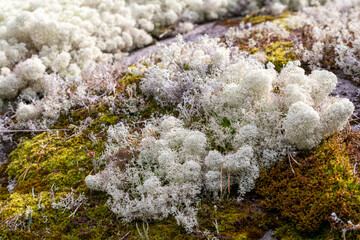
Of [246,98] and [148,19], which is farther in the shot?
[148,19]

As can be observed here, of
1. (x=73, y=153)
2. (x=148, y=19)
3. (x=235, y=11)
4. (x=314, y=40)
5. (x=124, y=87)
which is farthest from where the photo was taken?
(x=235, y=11)

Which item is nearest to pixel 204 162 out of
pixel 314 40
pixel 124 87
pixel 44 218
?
pixel 44 218

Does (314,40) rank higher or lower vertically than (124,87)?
higher

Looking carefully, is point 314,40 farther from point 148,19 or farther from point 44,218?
point 44,218

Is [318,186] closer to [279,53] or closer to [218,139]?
[218,139]

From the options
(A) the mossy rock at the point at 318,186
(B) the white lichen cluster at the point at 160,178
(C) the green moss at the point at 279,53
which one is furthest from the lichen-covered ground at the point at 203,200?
(C) the green moss at the point at 279,53

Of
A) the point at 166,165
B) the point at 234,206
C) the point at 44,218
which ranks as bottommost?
the point at 44,218

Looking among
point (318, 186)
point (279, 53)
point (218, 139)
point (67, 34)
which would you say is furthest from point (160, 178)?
point (67, 34)
